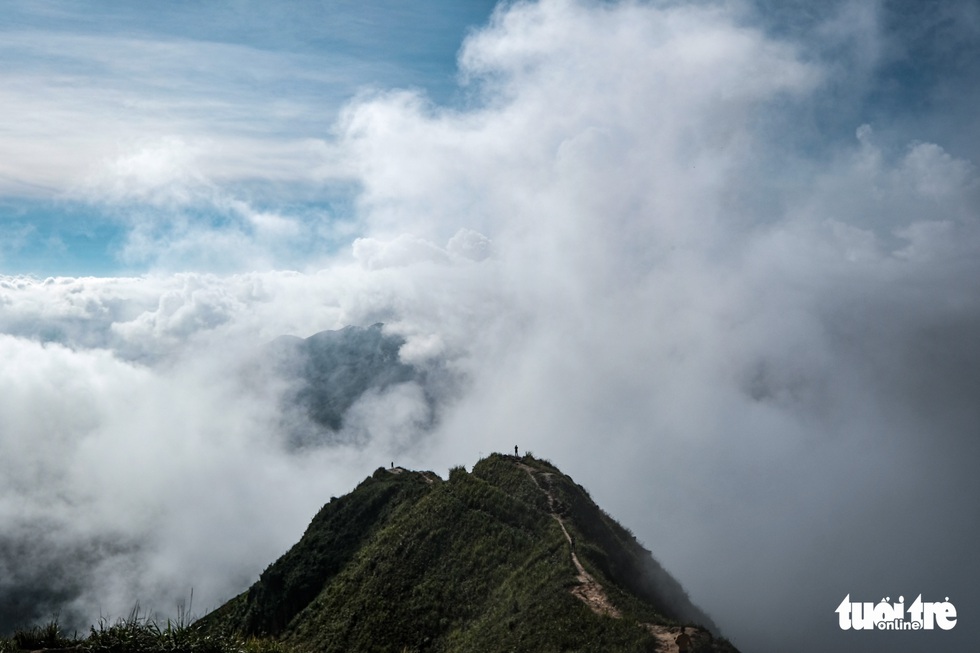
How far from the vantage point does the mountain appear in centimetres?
4688

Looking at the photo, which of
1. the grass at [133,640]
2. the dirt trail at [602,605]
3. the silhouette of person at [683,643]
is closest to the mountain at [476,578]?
the dirt trail at [602,605]

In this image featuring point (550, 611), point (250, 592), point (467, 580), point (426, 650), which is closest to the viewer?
point (550, 611)

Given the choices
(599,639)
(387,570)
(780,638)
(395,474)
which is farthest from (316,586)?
(780,638)

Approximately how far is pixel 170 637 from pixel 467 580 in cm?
3783

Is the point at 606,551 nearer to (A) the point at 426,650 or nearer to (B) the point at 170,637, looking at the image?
(A) the point at 426,650

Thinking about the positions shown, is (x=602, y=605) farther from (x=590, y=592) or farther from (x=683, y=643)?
(x=683, y=643)

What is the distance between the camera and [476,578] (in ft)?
199

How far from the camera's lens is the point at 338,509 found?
88625mm

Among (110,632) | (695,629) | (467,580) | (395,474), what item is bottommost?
(110,632)

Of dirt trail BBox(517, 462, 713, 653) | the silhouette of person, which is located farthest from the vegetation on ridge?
the silhouette of person

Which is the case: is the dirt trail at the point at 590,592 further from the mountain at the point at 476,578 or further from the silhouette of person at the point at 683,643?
the silhouette of person at the point at 683,643

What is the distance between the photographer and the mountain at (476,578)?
154 feet

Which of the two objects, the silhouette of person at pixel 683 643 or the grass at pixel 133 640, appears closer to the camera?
the grass at pixel 133 640

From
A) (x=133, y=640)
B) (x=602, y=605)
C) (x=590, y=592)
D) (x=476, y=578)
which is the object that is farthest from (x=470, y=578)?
(x=133, y=640)
